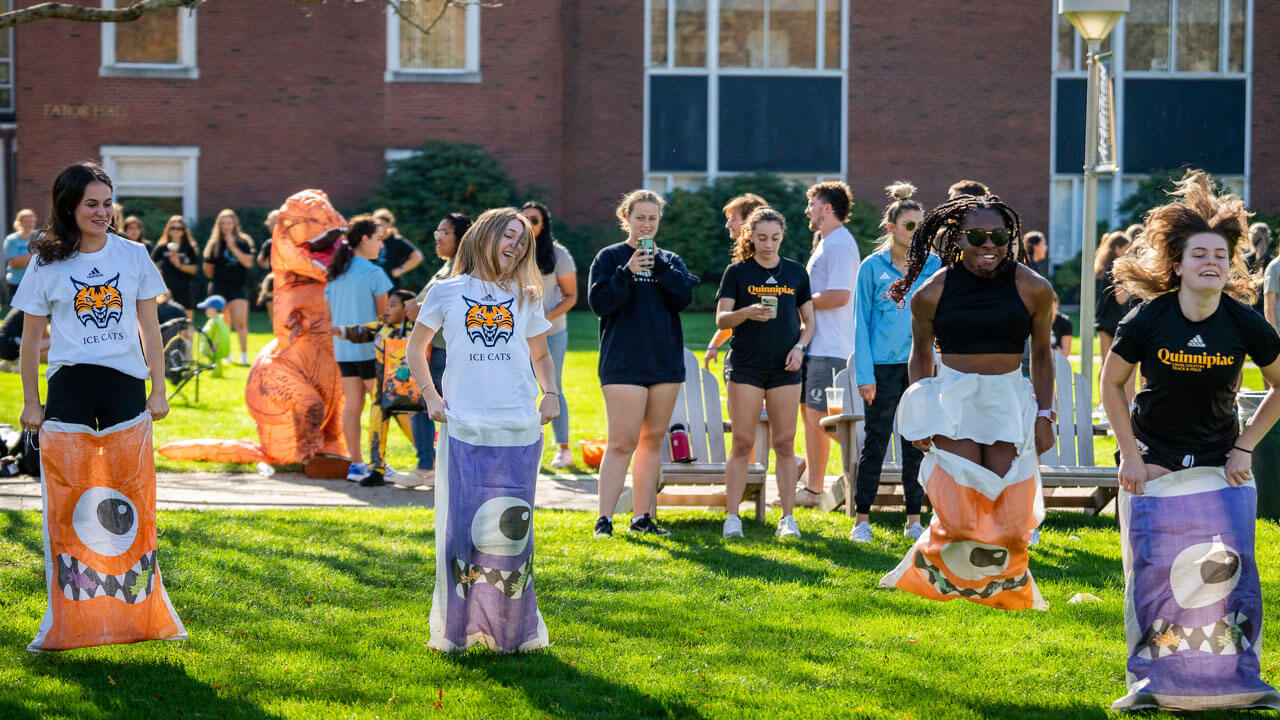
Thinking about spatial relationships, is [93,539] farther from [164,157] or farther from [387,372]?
[164,157]

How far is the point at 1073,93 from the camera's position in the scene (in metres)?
28.4

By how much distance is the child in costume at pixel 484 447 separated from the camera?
5430mm

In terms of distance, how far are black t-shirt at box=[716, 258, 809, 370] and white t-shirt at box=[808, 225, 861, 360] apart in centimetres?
70

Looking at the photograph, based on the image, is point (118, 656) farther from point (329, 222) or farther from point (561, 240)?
point (561, 240)

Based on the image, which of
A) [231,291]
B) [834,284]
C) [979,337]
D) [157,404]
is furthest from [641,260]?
[231,291]

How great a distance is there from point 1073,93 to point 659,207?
2283 centimetres

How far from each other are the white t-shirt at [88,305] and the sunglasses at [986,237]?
10.4ft

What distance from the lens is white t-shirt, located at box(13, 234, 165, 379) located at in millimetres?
5309

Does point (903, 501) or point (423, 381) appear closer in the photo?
point (423, 381)

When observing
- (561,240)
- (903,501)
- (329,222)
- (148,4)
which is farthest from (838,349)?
(561,240)

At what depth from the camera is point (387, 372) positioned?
9.67 m

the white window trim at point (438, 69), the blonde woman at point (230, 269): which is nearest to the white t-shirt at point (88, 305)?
the blonde woman at point (230, 269)

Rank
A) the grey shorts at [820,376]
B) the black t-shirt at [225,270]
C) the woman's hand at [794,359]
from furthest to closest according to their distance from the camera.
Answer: the black t-shirt at [225,270] < the grey shorts at [820,376] < the woman's hand at [794,359]

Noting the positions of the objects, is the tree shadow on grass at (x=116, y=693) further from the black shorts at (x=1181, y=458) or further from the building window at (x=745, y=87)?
the building window at (x=745, y=87)
